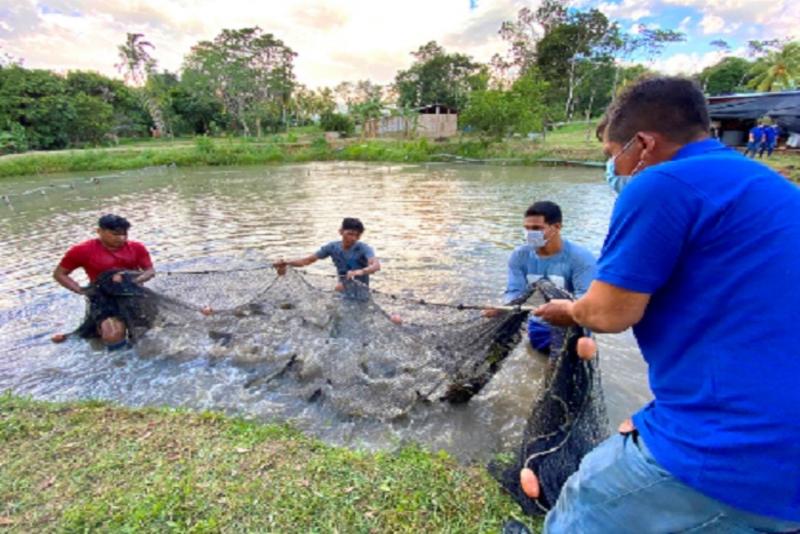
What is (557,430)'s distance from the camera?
269 cm

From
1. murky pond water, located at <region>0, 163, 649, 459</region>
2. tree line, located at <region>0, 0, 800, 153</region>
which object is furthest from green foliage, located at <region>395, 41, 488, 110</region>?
murky pond water, located at <region>0, 163, 649, 459</region>

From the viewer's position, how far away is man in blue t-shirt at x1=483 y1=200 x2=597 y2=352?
4.00 metres

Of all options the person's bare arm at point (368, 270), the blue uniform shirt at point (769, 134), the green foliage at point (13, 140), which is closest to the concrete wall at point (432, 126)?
the green foliage at point (13, 140)

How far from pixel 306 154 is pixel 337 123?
12454 mm

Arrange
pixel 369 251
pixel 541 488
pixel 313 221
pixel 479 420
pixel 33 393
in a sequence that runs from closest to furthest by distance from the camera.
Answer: pixel 541 488
pixel 479 420
pixel 33 393
pixel 369 251
pixel 313 221

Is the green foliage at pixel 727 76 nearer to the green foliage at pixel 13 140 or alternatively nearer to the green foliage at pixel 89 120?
the green foliage at pixel 89 120

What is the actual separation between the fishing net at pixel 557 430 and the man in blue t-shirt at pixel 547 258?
3.85 feet

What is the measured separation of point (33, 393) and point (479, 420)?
16.0ft

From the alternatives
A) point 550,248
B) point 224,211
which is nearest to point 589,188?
point 224,211

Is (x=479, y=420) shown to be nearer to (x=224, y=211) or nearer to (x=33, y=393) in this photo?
(x=33, y=393)

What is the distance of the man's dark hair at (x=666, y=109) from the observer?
1.45m

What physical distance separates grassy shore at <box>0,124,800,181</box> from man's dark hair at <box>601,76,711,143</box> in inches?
1102

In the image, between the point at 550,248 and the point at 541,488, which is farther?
the point at 550,248

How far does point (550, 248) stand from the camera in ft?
13.8
